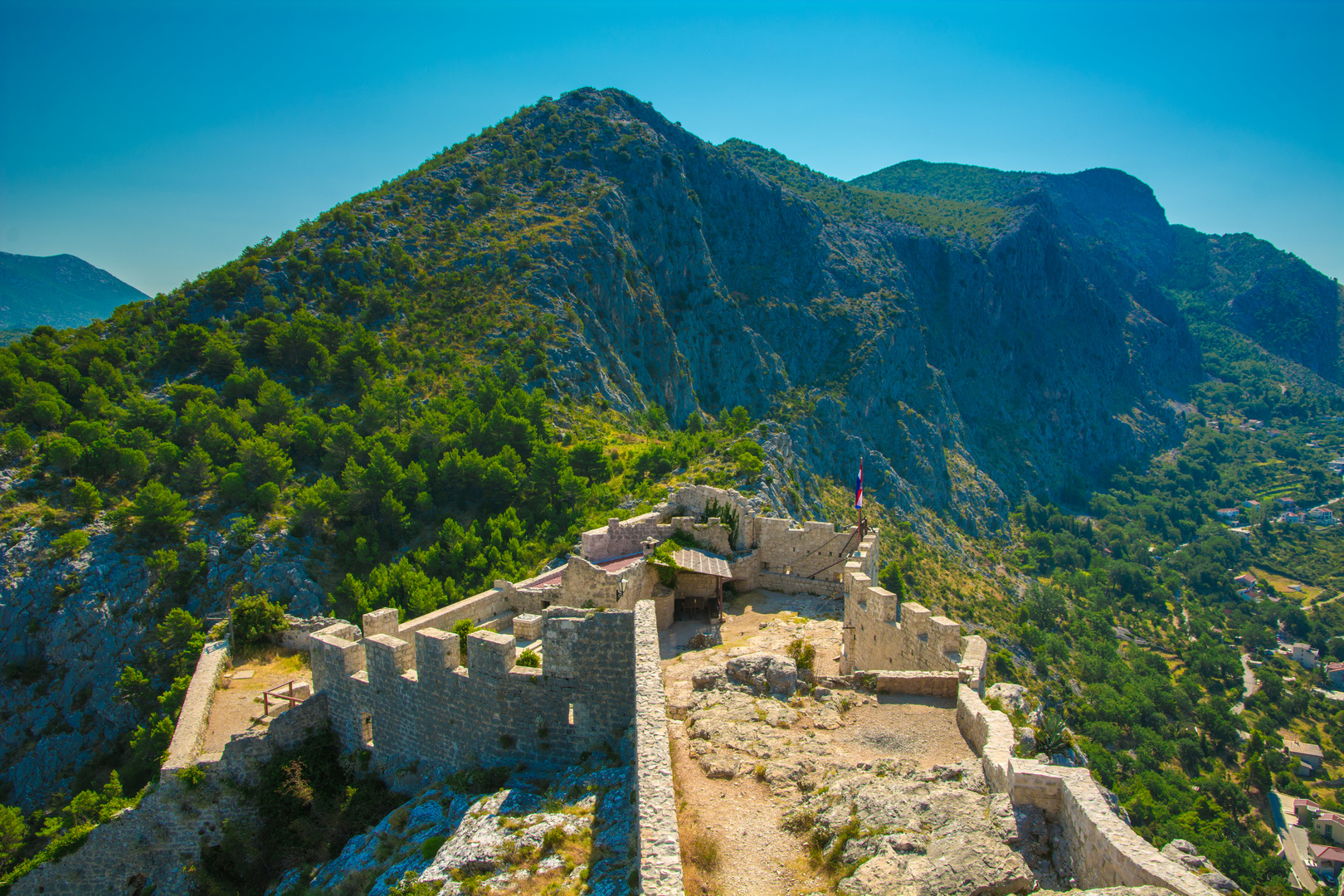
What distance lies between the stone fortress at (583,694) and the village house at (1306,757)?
3204 inches

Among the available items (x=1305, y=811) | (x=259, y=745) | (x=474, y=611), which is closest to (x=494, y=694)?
(x=474, y=611)

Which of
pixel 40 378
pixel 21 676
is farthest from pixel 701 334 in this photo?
pixel 21 676

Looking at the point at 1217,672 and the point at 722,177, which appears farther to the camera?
the point at 722,177

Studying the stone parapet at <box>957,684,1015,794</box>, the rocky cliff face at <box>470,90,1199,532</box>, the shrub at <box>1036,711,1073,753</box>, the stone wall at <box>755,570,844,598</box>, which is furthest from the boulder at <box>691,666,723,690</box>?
the rocky cliff face at <box>470,90,1199,532</box>

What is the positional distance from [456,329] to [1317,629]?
4794 inches

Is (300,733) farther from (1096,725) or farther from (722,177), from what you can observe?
(722,177)

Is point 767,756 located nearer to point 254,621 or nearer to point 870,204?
point 254,621

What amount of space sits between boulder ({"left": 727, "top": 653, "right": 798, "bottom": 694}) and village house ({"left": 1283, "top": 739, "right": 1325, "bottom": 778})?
86753 millimetres

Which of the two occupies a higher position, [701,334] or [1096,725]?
[701,334]

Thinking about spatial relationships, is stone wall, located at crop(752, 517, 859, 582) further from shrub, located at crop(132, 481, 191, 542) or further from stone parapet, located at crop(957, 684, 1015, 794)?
shrub, located at crop(132, 481, 191, 542)

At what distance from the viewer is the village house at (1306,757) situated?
226ft

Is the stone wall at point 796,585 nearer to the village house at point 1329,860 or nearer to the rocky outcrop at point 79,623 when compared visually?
the rocky outcrop at point 79,623

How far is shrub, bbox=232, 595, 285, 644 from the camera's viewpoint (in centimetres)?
1886

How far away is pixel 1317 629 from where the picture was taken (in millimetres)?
97750
